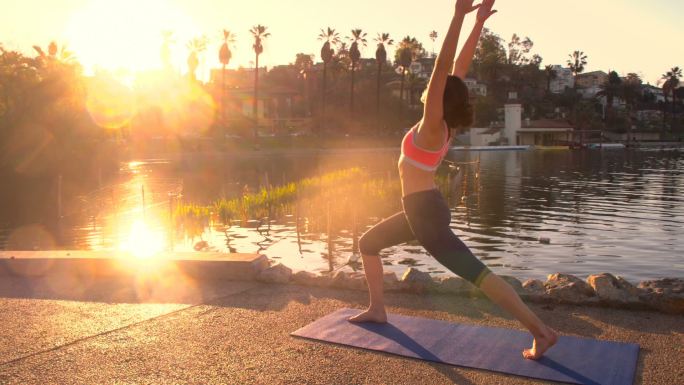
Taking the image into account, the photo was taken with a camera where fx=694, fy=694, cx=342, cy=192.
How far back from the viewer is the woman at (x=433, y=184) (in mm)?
4582

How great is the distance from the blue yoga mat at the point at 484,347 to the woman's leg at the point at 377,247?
10 cm

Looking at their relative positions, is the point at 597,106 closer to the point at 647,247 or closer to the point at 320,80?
the point at 320,80

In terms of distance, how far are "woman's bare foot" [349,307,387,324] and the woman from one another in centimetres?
98

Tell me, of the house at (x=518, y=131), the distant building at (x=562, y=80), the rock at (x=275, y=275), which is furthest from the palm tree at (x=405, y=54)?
the rock at (x=275, y=275)

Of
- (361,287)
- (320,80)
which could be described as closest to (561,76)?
(320,80)

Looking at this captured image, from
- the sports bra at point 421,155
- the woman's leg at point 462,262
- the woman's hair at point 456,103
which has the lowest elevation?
the woman's leg at point 462,262

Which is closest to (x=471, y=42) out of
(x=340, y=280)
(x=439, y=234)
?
(x=439, y=234)

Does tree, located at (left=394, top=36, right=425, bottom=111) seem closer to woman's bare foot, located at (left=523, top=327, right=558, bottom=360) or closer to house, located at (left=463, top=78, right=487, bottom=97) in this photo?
house, located at (left=463, top=78, right=487, bottom=97)

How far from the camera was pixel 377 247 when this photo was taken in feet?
18.6

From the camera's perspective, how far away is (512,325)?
19.3 ft

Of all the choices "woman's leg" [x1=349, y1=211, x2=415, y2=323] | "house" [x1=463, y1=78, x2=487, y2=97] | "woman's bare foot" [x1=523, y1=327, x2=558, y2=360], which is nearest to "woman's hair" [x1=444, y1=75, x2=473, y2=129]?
"woman's leg" [x1=349, y1=211, x2=415, y2=323]

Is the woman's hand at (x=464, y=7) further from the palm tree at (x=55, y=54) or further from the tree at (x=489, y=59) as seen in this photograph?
the tree at (x=489, y=59)

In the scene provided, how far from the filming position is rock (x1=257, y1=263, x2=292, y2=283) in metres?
7.52

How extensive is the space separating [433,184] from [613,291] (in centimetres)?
229
